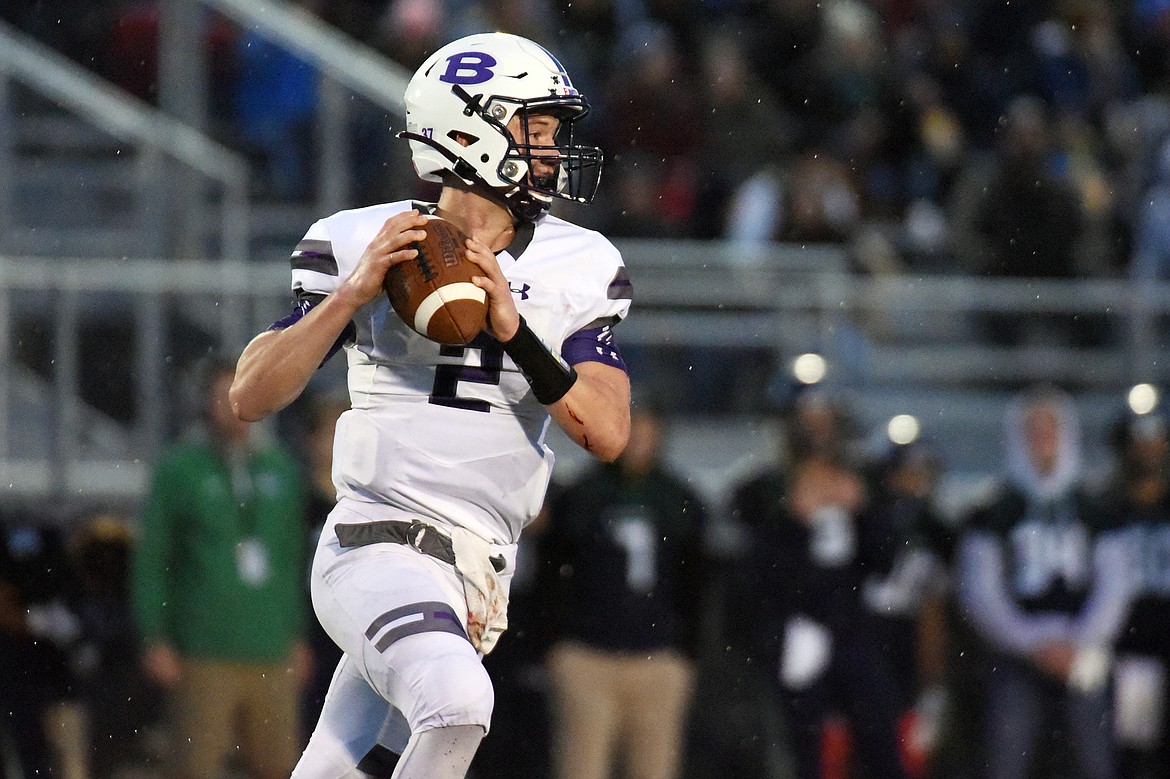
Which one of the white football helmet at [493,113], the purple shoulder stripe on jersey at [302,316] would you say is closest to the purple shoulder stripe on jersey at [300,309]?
the purple shoulder stripe on jersey at [302,316]

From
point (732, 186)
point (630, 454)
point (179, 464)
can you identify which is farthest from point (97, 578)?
point (732, 186)

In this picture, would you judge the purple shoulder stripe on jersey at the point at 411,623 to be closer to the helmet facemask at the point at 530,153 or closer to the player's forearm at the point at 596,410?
the player's forearm at the point at 596,410

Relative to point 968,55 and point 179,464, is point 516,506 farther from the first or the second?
point 968,55

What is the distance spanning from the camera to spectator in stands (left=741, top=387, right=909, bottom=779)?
7238mm

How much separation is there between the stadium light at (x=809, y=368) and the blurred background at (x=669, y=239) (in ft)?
0.06

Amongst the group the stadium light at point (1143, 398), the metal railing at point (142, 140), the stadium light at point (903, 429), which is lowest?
the stadium light at point (903, 429)

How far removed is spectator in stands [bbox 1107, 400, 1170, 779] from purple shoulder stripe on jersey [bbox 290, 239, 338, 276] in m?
4.67

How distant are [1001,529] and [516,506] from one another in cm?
399

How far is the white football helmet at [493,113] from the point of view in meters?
3.91

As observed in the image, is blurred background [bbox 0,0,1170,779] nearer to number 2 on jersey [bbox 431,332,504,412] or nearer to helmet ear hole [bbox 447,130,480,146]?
number 2 on jersey [bbox 431,332,504,412]

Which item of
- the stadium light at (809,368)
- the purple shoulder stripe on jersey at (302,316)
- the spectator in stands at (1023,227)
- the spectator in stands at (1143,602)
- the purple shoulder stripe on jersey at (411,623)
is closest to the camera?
the purple shoulder stripe on jersey at (411,623)

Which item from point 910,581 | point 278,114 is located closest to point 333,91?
point 278,114

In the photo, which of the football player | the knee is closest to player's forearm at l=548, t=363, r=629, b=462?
the football player

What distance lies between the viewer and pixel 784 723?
7383mm
